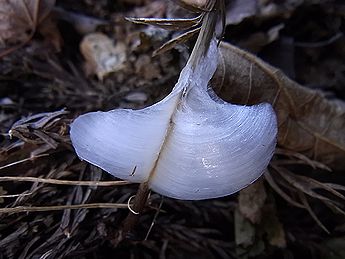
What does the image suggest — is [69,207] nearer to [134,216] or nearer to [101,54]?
[134,216]

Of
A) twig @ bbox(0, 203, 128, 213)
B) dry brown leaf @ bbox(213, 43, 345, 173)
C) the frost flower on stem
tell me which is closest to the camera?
the frost flower on stem

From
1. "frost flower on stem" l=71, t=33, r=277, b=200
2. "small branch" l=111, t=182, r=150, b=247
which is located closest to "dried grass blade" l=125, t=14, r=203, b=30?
"frost flower on stem" l=71, t=33, r=277, b=200

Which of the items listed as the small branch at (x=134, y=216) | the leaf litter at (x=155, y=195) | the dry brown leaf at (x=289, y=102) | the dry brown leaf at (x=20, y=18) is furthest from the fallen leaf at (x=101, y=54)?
the small branch at (x=134, y=216)

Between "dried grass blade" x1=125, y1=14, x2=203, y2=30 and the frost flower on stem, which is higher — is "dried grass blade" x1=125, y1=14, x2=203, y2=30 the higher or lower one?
the higher one

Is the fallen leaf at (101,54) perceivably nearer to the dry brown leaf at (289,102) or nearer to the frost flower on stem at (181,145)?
the dry brown leaf at (289,102)

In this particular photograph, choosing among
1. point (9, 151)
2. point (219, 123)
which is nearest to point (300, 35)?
point (219, 123)

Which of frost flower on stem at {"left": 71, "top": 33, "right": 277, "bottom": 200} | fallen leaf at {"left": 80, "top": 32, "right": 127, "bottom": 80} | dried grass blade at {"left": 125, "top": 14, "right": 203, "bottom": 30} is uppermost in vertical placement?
dried grass blade at {"left": 125, "top": 14, "right": 203, "bottom": 30}

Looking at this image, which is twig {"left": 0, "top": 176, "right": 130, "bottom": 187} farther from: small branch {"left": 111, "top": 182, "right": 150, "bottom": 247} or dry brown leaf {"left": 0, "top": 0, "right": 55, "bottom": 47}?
dry brown leaf {"left": 0, "top": 0, "right": 55, "bottom": 47}
